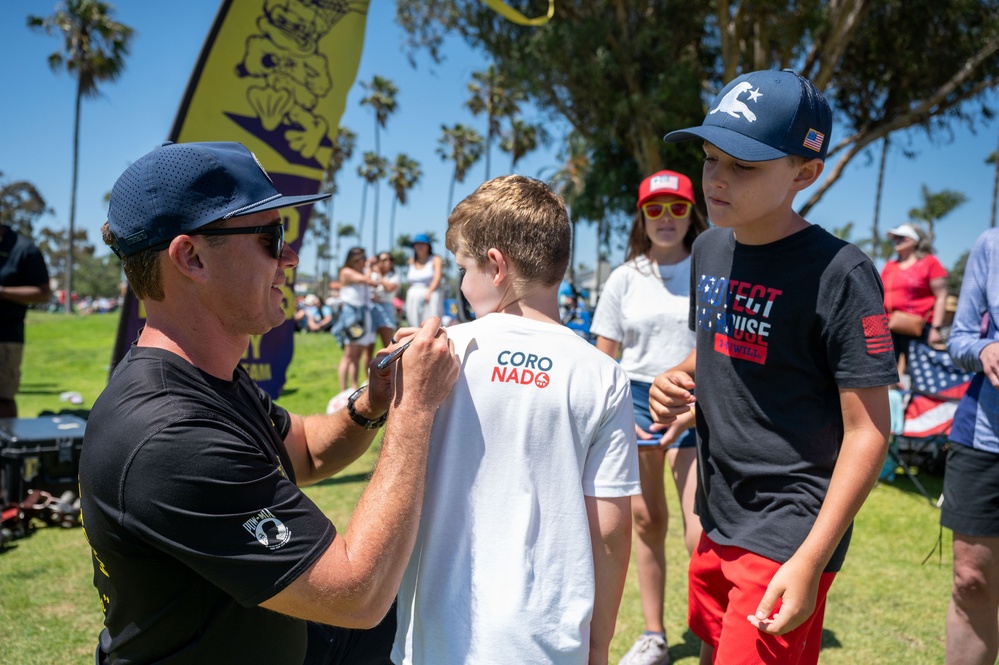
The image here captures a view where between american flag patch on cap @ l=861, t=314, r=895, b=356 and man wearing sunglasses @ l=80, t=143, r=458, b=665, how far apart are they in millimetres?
1006

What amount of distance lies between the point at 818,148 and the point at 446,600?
1.46 m

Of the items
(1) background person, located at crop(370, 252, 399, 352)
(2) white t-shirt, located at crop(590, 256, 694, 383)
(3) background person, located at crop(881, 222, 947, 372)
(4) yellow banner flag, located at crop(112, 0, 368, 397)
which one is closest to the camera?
(2) white t-shirt, located at crop(590, 256, 694, 383)

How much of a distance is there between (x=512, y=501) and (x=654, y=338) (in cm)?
217

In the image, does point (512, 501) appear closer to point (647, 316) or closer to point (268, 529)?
point (268, 529)

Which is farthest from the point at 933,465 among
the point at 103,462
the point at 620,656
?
the point at 103,462

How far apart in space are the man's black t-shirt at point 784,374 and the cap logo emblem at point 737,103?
0.36m

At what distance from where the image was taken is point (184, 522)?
1392mm

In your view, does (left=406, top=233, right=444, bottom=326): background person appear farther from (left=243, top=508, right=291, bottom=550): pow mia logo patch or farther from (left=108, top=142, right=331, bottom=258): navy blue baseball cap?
(left=243, top=508, right=291, bottom=550): pow mia logo patch

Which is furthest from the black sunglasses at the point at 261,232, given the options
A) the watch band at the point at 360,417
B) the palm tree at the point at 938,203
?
the palm tree at the point at 938,203

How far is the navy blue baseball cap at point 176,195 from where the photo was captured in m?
1.60

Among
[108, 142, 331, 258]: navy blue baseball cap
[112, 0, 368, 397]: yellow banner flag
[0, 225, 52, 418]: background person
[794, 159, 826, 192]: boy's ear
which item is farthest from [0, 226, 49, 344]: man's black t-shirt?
[794, 159, 826, 192]: boy's ear

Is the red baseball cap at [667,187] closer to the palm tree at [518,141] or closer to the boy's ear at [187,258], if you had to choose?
the boy's ear at [187,258]

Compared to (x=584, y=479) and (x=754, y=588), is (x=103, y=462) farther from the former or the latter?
(x=754, y=588)

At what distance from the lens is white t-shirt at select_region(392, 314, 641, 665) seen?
153 cm
